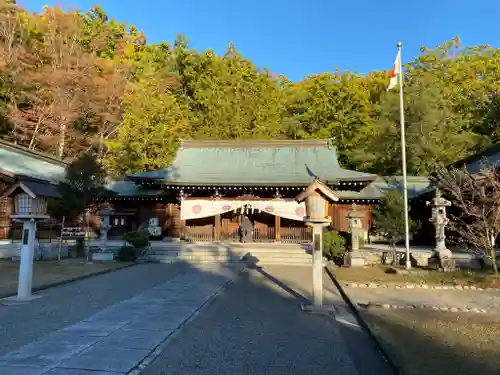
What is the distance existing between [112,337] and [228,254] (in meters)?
12.1

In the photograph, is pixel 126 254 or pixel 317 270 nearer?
pixel 317 270

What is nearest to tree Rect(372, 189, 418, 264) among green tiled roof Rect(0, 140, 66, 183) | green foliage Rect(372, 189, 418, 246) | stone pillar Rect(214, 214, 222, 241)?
green foliage Rect(372, 189, 418, 246)

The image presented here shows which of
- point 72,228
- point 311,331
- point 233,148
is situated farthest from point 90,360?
point 233,148

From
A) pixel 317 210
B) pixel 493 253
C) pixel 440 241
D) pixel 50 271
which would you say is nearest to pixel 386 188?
pixel 440 241

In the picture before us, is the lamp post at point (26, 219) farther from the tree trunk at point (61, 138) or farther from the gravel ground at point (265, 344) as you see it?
the tree trunk at point (61, 138)

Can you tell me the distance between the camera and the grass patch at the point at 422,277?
37.0 feet

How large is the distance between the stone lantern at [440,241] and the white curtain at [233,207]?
755 cm

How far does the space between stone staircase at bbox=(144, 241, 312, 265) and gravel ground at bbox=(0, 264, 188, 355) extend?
13.6 ft

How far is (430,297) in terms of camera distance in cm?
934

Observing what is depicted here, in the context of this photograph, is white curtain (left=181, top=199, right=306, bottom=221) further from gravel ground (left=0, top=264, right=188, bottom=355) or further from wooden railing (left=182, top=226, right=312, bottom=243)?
gravel ground (left=0, top=264, right=188, bottom=355)

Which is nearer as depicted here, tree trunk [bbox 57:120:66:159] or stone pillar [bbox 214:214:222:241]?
stone pillar [bbox 214:214:222:241]

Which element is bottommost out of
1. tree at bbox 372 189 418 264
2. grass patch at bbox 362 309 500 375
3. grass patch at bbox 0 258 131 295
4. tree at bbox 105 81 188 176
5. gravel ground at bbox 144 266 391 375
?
gravel ground at bbox 144 266 391 375

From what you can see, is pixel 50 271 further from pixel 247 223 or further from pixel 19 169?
pixel 247 223

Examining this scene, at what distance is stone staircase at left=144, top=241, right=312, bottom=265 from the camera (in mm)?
17062
